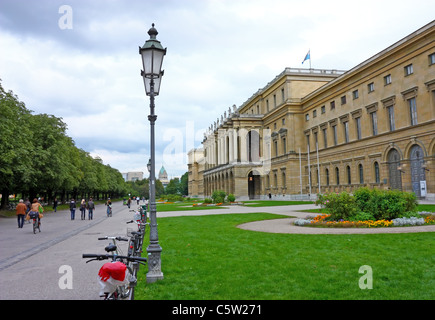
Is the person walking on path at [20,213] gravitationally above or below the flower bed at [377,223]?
above

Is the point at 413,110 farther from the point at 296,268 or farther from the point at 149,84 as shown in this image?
the point at 149,84

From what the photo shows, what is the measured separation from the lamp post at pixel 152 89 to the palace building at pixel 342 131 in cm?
3423

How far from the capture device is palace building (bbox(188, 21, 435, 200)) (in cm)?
3656

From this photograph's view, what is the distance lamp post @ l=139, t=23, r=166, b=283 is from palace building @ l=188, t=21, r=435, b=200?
112ft

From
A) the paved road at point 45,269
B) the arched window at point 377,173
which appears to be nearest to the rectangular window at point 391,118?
the arched window at point 377,173

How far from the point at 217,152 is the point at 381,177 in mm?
65027

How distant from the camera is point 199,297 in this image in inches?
256

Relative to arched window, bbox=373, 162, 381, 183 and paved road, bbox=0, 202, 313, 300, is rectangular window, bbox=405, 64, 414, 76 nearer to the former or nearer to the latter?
arched window, bbox=373, 162, 381, 183

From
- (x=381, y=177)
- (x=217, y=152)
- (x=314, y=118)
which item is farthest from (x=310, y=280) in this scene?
(x=217, y=152)

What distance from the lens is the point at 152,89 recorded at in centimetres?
886

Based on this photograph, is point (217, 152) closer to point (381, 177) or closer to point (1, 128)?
point (381, 177)

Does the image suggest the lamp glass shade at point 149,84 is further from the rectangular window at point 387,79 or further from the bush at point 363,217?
the rectangular window at point 387,79

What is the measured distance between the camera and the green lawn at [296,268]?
21.7 ft

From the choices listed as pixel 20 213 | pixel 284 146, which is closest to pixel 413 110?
pixel 284 146
